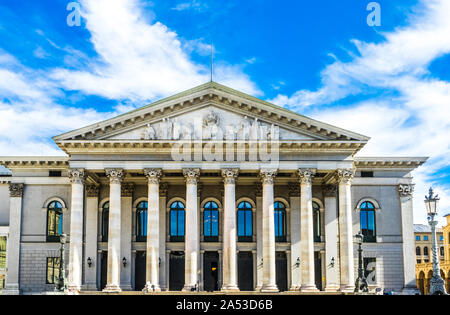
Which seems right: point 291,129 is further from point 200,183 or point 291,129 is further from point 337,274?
point 337,274

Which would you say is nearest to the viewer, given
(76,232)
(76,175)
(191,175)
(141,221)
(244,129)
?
(76,232)

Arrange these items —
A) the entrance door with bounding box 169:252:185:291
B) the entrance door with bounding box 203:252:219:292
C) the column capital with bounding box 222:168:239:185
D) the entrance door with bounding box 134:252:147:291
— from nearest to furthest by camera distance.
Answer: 1. the column capital with bounding box 222:168:239:185
2. the entrance door with bounding box 134:252:147:291
3. the entrance door with bounding box 169:252:185:291
4. the entrance door with bounding box 203:252:219:292

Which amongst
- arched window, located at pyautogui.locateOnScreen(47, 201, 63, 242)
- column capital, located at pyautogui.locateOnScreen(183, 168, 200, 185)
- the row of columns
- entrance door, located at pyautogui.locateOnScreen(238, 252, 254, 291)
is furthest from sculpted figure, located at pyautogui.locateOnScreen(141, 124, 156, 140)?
entrance door, located at pyautogui.locateOnScreen(238, 252, 254, 291)

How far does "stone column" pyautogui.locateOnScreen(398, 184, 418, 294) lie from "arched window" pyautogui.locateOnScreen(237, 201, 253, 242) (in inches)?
544

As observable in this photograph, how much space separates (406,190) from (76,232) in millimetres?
29322

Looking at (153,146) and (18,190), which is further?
(18,190)

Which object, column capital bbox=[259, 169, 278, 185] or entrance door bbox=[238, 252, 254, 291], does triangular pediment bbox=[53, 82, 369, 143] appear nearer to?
column capital bbox=[259, 169, 278, 185]

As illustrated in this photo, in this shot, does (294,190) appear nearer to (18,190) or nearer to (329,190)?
(329,190)

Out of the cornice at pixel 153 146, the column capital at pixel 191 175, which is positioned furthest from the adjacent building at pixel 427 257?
the column capital at pixel 191 175

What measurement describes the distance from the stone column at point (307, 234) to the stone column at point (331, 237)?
483 cm

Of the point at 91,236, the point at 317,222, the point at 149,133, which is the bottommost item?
the point at 91,236

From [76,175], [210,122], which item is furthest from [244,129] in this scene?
[76,175]

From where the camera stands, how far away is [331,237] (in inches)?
2131

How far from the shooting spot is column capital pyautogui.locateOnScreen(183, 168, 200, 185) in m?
49.2
